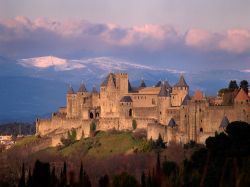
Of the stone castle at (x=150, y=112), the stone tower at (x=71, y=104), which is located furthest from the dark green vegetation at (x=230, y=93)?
the stone tower at (x=71, y=104)

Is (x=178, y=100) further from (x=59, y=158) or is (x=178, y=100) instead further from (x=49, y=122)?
(x=49, y=122)

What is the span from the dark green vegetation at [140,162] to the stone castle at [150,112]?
1.50 metres

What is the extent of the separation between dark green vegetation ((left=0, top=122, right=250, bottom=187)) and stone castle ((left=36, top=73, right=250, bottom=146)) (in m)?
1.50

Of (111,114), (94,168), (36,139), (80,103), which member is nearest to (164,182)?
(94,168)

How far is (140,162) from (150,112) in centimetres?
1516

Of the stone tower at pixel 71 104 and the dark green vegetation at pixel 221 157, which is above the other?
the stone tower at pixel 71 104

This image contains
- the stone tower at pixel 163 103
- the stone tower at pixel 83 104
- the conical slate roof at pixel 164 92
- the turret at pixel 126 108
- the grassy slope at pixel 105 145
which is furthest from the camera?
the stone tower at pixel 83 104

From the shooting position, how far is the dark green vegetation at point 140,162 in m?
40.5

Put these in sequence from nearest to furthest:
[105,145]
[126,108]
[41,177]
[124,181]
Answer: [41,177] → [124,181] → [105,145] → [126,108]

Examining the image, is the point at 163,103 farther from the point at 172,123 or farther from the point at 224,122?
the point at 224,122

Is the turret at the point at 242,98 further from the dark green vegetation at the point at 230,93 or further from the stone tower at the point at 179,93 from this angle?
the stone tower at the point at 179,93

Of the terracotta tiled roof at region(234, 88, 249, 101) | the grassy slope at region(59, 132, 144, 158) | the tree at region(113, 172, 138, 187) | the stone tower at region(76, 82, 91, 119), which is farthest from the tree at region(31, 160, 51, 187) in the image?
the stone tower at region(76, 82, 91, 119)

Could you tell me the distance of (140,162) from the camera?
77625 millimetres

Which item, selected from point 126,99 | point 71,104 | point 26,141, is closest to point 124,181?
point 126,99
